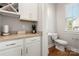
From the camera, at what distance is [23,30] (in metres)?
2.01

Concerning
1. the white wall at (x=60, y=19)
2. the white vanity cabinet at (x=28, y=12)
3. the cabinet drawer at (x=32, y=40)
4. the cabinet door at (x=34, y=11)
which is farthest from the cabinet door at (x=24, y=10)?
the white wall at (x=60, y=19)

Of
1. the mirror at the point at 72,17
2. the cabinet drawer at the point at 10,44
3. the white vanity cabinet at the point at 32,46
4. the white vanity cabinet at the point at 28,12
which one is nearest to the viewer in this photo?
the cabinet drawer at the point at 10,44

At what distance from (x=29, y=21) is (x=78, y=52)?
1045mm

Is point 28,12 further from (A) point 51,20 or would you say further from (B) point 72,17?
(B) point 72,17

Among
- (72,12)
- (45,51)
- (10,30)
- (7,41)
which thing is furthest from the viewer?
(10,30)

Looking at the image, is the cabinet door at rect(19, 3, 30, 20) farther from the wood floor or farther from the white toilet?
the wood floor

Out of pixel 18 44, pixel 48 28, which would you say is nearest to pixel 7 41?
pixel 18 44

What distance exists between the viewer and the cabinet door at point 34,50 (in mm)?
1639

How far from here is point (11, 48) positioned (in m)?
1.43

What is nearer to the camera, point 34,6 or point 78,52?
point 78,52

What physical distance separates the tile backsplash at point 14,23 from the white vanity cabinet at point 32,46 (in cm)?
41

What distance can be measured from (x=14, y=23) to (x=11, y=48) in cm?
63

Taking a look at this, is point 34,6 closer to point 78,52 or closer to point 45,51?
point 45,51

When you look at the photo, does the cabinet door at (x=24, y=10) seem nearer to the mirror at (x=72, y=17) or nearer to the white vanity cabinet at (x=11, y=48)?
the white vanity cabinet at (x=11, y=48)
